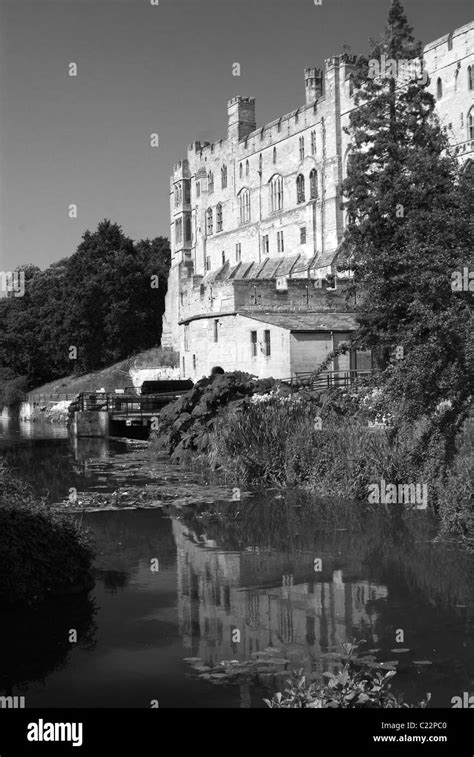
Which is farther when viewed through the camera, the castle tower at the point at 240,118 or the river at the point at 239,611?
the castle tower at the point at 240,118

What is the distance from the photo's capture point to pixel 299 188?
70125 millimetres

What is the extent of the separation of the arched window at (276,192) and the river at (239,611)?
57411mm

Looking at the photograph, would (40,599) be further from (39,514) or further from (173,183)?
(173,183)

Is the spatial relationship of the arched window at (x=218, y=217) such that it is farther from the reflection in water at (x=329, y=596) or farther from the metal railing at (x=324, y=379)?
the reflection in water at (x=329, y=596)

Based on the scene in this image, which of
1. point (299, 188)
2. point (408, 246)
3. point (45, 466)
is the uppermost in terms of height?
point (299, 188)

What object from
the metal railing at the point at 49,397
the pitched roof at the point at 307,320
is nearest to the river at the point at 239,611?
the pitched roof at the point at 307,320

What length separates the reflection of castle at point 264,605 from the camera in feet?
32.7

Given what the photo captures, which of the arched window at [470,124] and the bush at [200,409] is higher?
the arched window at [470,124]

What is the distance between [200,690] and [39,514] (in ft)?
13.3

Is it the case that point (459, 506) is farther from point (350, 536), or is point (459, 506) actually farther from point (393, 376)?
point (393, 376)

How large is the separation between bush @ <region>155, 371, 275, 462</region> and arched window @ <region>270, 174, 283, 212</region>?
4476cm

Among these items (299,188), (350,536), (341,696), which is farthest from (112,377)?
(341,696)

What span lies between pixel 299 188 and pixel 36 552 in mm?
61686

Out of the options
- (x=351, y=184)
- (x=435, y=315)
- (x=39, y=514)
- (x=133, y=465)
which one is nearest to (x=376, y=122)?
(x=351, y=184)
